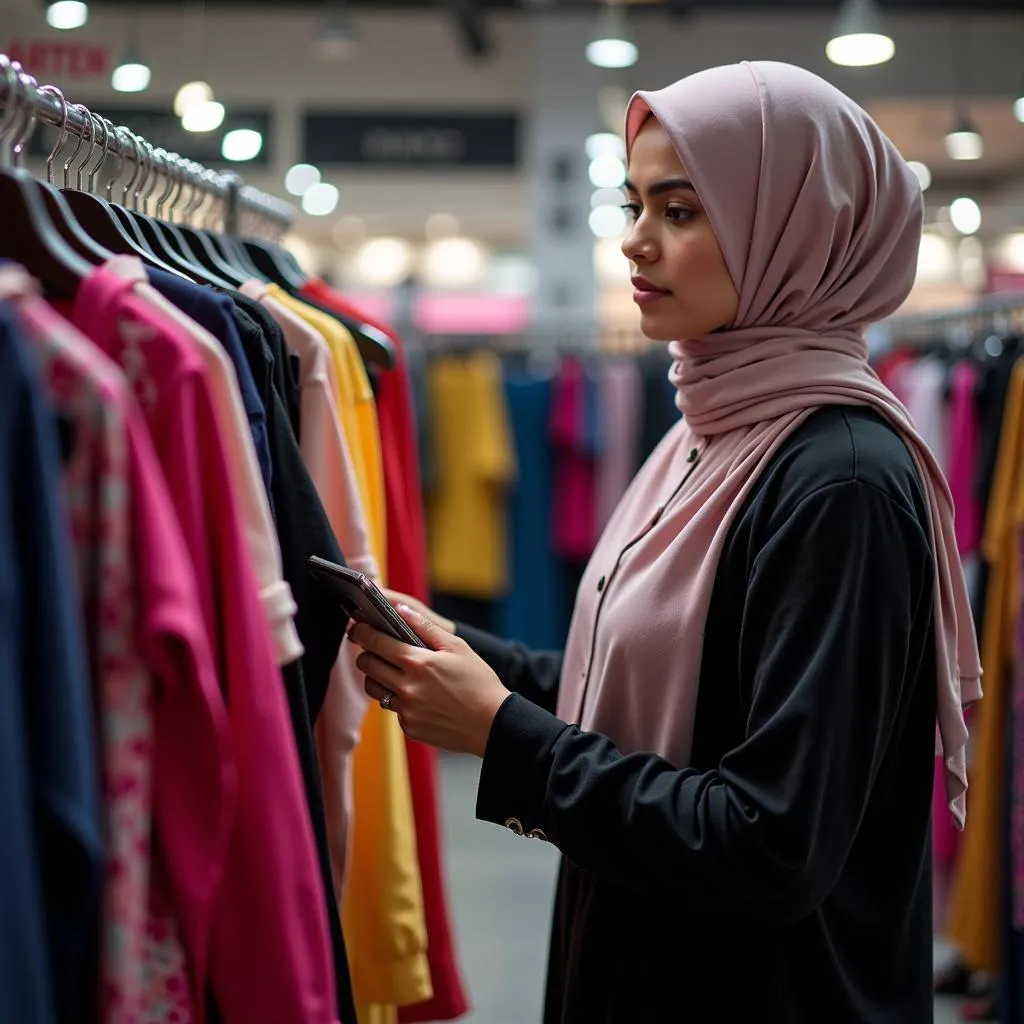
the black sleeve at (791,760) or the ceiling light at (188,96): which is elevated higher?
the ceiling light at (188,96)

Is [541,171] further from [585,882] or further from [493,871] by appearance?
[585,882]

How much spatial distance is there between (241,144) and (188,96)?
0.42m

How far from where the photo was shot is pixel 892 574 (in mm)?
1242

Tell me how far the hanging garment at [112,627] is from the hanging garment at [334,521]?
507mm

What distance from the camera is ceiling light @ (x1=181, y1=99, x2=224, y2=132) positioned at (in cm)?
668

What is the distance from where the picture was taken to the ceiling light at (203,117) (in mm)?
6684

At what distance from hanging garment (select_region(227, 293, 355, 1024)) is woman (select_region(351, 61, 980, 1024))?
0.10m

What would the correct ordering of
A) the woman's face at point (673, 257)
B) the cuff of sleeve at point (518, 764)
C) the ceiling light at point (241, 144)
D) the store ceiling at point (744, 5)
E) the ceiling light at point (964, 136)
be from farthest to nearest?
Answer: the store ceiling at point (744, 5), the ceiling light at point (241, 144), the ceiling light at point (964, 136), the woman's face at point (673, 257), the cuff of sleeve at point (518, 764)

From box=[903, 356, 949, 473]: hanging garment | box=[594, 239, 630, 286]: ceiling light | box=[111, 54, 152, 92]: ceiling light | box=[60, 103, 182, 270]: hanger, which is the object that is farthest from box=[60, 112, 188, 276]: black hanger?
box=[594, 239, 630, 286]: ceiling light

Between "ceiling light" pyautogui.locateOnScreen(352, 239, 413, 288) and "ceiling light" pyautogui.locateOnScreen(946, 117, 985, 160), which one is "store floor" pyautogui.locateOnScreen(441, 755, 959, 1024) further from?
"ceiling light" pyautogui.locateOnScreen(352, 239, 413, 288)

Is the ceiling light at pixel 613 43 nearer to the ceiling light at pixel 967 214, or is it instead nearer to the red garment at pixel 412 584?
the ceiling light at pixel 967 214

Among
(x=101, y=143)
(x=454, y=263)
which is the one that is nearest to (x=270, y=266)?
(x=101, y=143)

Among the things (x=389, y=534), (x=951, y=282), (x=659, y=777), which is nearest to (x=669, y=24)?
(x=951, y=282)

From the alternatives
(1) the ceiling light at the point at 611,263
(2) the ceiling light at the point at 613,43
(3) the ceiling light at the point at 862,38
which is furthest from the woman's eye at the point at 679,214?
(1) the ceiling light at the point at 611,263
